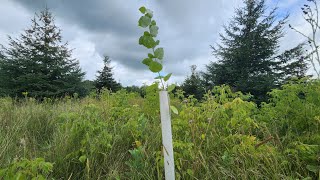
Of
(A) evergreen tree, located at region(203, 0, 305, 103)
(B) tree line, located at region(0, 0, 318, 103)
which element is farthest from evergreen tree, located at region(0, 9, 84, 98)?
(A) evergreen tree, located at region(203, 0, 305, 103)

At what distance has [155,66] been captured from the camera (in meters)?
1.44

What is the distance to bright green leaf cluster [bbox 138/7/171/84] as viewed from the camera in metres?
1.40

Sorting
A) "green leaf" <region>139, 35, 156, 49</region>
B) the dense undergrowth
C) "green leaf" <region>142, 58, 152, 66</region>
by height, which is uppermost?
"green leaf" <region>139, 35, 156, 49</region>

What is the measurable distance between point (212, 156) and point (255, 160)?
37 cm

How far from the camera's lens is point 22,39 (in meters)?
13.8

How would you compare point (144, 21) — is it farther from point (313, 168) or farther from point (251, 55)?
point (251, 55)

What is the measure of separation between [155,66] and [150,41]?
→ 0.50ft

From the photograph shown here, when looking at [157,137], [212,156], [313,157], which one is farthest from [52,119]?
[313,157]

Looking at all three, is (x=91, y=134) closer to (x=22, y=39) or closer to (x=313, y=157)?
(x=313, y=157)

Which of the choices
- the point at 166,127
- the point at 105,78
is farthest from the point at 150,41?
the point at 105,78

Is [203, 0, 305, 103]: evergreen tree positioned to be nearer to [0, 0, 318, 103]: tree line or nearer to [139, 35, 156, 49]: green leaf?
[0, 0, 318, 103]: tree line

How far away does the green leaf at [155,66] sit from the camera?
1436 mm

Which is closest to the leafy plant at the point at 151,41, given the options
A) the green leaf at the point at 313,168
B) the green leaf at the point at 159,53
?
the green leaf at the point at 159,53

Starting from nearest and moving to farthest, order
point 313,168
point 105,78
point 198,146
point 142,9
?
1. point 142,9
2. point 313,168
3. point 198,146
4. point 105,78
